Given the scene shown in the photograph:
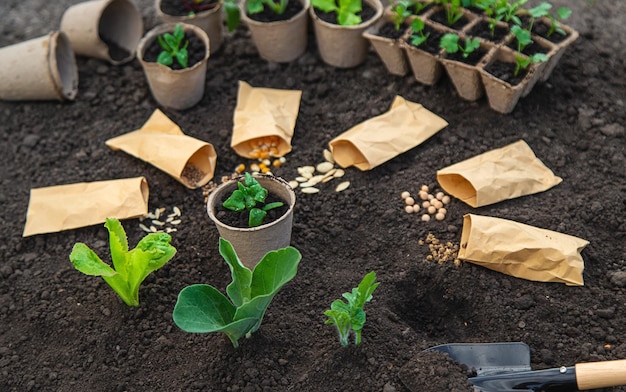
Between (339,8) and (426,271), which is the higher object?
(339,8)

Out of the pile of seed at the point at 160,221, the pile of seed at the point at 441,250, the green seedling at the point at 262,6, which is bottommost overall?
the pile of seed at the point at 160,221

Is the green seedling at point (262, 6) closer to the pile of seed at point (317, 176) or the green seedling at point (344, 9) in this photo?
the green seedling at point (344, 9)

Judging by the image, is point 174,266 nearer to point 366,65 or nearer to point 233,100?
point 233,100

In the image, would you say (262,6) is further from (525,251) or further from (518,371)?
(518,371)

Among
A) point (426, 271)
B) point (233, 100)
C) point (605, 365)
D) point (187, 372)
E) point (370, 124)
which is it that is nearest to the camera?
point (605, 365)

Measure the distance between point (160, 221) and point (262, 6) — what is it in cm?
106

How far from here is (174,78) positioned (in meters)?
2.88

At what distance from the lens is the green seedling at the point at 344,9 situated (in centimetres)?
299

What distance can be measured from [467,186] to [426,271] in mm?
409

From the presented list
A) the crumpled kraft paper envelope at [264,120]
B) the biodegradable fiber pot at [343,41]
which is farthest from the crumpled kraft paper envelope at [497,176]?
the biodegradable fiber pot at [343,41]

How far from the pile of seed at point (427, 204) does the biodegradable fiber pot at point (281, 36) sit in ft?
3.05

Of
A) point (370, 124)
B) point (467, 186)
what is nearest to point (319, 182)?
point (370, 124)

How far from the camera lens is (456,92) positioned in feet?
9.50

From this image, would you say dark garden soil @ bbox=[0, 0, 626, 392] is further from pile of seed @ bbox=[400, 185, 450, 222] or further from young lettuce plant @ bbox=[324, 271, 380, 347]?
young lettuce plant @ bbox=[324, 271, 380, 347]
